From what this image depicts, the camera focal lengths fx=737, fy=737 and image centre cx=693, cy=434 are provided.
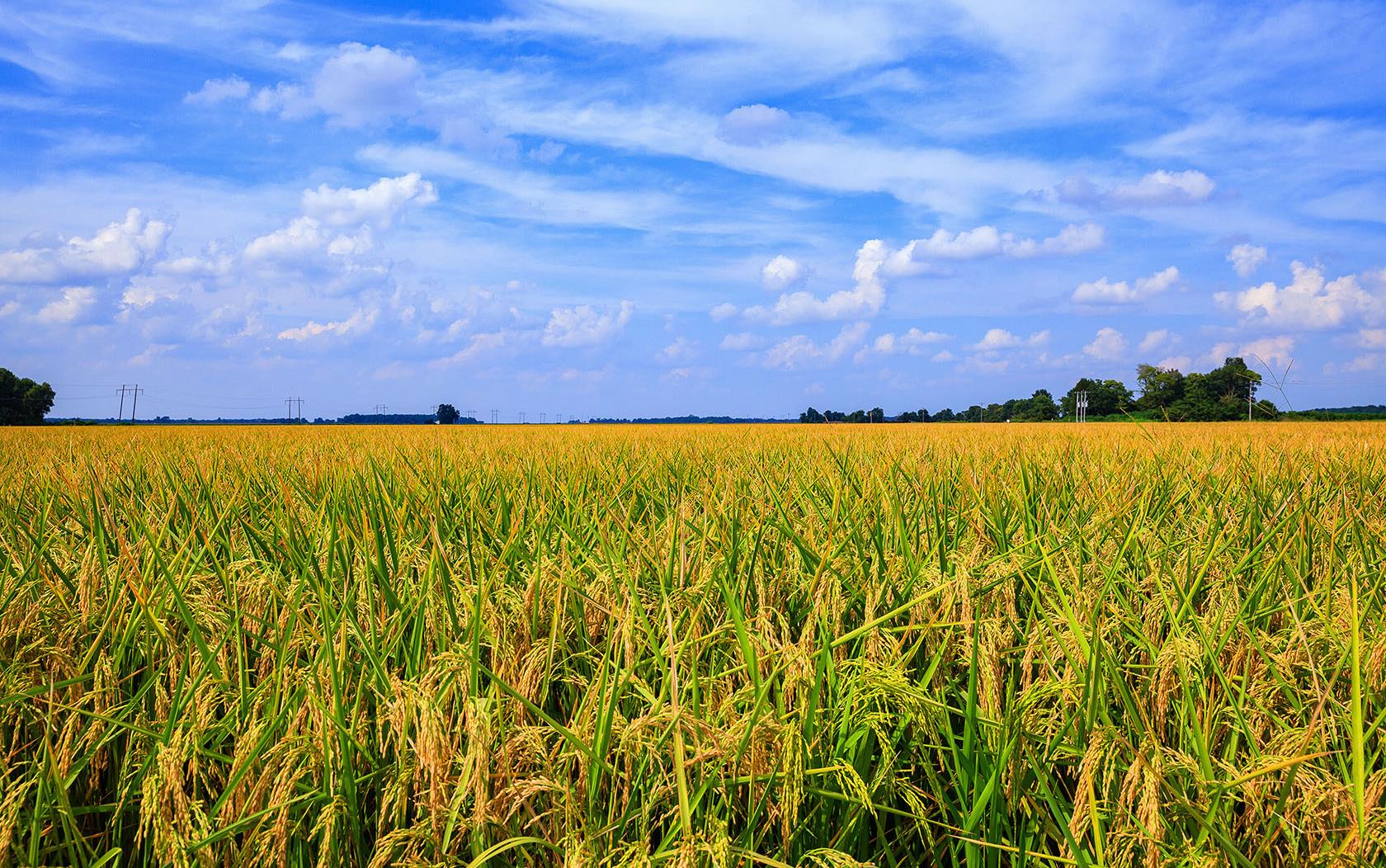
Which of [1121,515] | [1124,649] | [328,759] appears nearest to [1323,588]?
[1124,649]

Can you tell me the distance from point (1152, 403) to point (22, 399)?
3740 inches

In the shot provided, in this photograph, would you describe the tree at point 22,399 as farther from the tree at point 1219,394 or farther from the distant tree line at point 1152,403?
the tree at point 1219,394

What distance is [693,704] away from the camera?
3.84 ft

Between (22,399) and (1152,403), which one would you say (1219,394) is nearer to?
(1152,403)

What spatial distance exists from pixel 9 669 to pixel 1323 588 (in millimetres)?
2809

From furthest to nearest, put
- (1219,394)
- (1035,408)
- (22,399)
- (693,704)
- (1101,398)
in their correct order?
(1035,408), (22,399), (1219,394), (1101,398), (693,704)

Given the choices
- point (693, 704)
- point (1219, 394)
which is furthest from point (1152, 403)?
point (1219, 394)

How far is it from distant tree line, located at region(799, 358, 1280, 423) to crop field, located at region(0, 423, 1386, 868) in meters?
2.14

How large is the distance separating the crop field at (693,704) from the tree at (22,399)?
9042cm

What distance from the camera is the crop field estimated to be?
3.69 feet

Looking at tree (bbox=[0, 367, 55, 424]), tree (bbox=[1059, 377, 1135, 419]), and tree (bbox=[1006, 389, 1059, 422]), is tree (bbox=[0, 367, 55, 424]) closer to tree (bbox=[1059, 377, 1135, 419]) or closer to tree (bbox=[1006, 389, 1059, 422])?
tree (bbox=[1059, 377, 1135, 419])

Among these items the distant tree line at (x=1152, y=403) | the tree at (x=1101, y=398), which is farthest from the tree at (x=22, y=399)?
the tree at (x=1101, y=398)

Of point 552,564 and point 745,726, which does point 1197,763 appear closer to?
point 745,726

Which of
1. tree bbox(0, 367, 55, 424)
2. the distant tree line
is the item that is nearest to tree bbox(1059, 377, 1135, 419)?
the distant tree line
